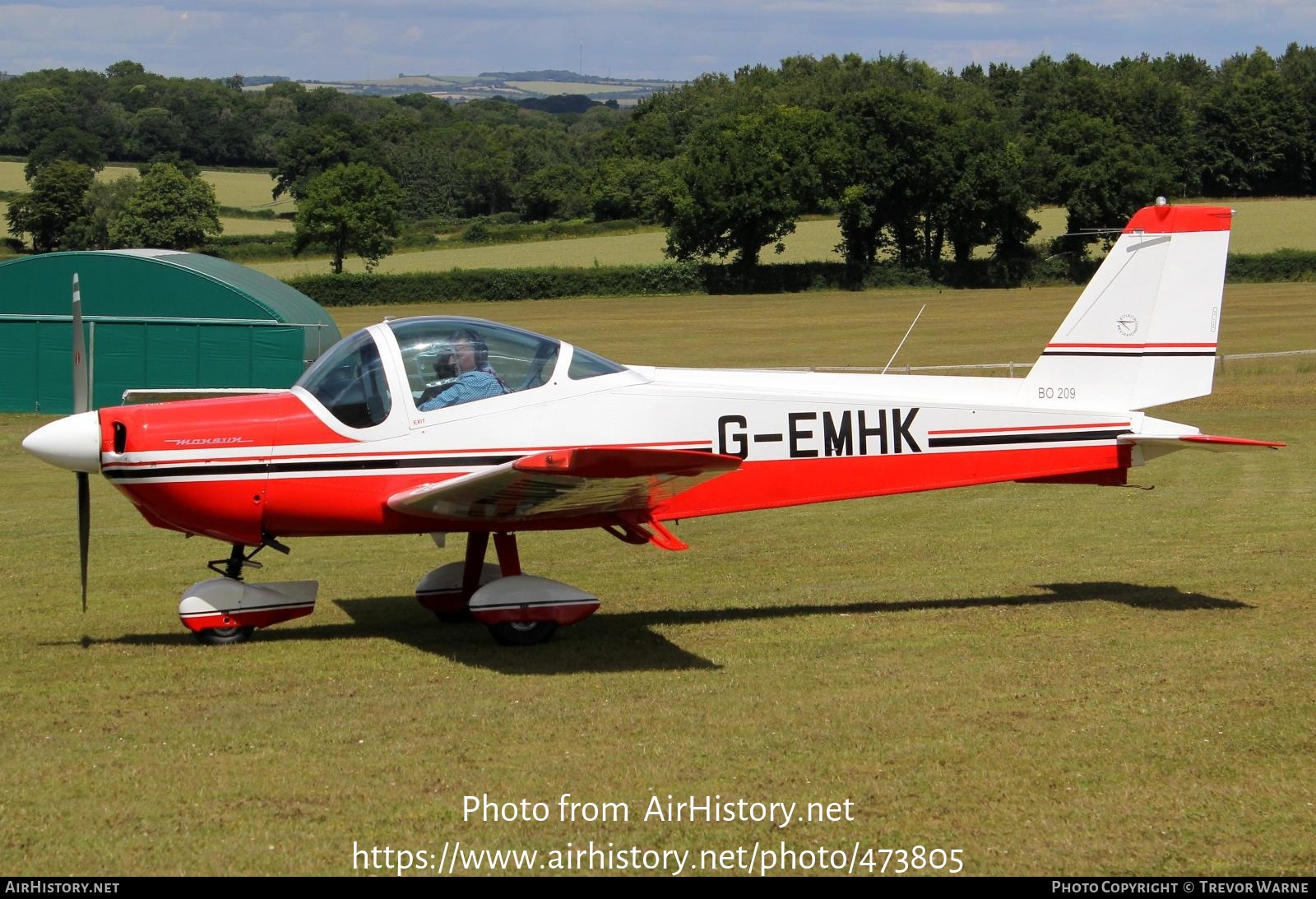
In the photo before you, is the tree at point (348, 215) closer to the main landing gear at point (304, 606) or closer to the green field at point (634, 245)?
the green field at point (634, 245)

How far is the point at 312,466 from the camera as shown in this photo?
8.34 meters

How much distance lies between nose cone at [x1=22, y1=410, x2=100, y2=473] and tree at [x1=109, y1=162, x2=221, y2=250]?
2599 inches

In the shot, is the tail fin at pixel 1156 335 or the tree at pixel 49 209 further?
the tree at pixel 49 209

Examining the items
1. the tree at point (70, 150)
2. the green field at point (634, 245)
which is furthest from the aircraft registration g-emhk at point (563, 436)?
the tree at point (70, 150)

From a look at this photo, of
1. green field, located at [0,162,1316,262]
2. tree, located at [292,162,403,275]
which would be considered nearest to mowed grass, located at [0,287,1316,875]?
green field, located at [0,162,1316,262]

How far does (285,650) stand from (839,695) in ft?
11.5

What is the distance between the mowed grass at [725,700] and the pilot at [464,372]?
1598mm

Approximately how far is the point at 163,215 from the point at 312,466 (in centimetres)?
6812

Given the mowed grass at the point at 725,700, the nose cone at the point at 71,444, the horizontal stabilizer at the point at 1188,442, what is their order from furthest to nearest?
the horizontal stabilizer at the point at 1188,442
the nose cone at the point at 71,444
the mowed grass at the point at 725,700

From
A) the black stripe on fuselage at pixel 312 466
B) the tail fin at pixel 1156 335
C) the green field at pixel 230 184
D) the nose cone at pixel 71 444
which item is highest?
the green field at pixel 230 184

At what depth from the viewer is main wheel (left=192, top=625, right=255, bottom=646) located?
336 inches

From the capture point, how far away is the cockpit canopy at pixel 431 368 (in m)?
8.41

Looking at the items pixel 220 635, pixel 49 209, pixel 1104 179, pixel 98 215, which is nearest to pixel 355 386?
pixel 220 635

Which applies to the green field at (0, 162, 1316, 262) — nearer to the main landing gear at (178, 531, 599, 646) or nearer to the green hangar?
the green hangar
